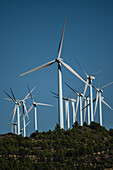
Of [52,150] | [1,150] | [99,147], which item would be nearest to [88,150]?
[99,147]

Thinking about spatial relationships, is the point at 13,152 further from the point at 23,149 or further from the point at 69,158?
the point at 69,158

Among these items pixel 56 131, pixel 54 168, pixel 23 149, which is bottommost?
pixel 54 168

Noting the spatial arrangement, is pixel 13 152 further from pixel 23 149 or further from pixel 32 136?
pixel 32 136

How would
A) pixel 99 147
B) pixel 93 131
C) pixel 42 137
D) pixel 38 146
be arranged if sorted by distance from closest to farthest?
pixel 99 147
pixel 38 146
pixel 42 137
pixel 93 131

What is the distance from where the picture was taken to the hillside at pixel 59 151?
39000 mm

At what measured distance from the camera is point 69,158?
138 ft

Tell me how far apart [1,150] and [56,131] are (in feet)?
41.5

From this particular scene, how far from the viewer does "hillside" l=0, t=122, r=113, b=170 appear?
3900 centimetres

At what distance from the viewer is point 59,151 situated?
143 feet

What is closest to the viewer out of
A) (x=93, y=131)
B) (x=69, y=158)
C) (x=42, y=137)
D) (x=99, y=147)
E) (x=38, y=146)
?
(x=69, y=158)

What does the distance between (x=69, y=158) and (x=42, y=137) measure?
12766mm

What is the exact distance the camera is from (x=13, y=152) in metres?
45.9

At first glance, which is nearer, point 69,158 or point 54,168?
point 54,168

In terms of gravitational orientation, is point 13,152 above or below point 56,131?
below
